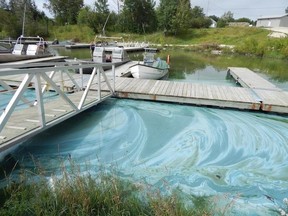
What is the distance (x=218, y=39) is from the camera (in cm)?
3316

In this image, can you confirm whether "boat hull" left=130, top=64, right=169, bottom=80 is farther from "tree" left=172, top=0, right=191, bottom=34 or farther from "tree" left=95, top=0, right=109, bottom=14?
"tree" left=95, top=0, right=109, bottom=14

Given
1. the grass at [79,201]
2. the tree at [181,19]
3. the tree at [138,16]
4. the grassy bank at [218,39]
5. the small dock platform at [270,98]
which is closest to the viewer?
the grass at [79,201]

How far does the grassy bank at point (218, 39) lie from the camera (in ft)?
81.4

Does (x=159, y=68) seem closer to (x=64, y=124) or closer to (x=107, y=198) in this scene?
(x=64, y=124)

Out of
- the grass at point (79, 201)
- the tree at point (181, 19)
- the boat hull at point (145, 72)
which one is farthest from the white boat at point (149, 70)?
the tree at point (181, 19)

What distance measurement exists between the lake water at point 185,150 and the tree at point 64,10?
4878 cm

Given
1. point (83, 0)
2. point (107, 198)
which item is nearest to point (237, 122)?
point (107, 198)

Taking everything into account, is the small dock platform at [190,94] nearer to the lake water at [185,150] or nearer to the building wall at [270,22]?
the lake water at [185,150]

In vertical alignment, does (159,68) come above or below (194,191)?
above

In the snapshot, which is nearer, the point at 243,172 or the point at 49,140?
the point at 243,172

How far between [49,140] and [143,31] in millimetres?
39712

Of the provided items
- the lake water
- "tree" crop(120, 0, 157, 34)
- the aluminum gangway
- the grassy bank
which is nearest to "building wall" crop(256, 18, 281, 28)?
the grassy bank

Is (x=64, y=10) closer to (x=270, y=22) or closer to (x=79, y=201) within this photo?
(x=270, y=22)

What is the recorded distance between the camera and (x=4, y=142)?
3.16 metres
